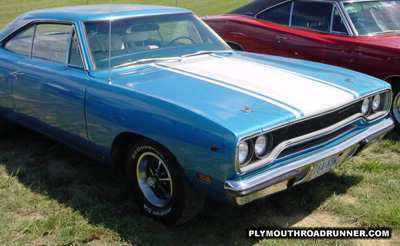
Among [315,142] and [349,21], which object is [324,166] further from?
[349,21]

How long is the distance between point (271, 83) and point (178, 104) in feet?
2.52

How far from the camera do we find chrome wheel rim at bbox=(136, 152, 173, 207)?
3.21 m

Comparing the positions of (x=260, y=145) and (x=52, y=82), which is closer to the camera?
(x=260, y=145)

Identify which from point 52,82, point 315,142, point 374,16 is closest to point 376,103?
point 315,142

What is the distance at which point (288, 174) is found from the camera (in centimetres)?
286

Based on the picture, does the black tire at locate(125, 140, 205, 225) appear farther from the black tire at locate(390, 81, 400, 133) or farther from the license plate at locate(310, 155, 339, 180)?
the black tire at locate(390, 81, 400, 133)

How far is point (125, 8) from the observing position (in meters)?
4.29

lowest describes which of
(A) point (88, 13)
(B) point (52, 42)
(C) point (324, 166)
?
(C) point (324, 166)

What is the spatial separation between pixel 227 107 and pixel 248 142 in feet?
0.92

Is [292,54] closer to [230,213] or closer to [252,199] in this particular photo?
[230,213]

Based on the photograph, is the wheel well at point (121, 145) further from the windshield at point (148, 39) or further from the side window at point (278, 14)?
the side window at point (278, 14)

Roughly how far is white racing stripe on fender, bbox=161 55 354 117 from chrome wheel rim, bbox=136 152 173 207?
0.70m

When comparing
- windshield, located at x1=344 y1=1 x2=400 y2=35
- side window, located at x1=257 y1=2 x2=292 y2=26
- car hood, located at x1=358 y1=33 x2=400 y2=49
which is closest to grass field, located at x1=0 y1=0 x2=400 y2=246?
car hood, located at x1=358 y1=33 x2=400 y2=49

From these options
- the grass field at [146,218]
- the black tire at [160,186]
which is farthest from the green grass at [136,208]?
the black tire at [160,186]
